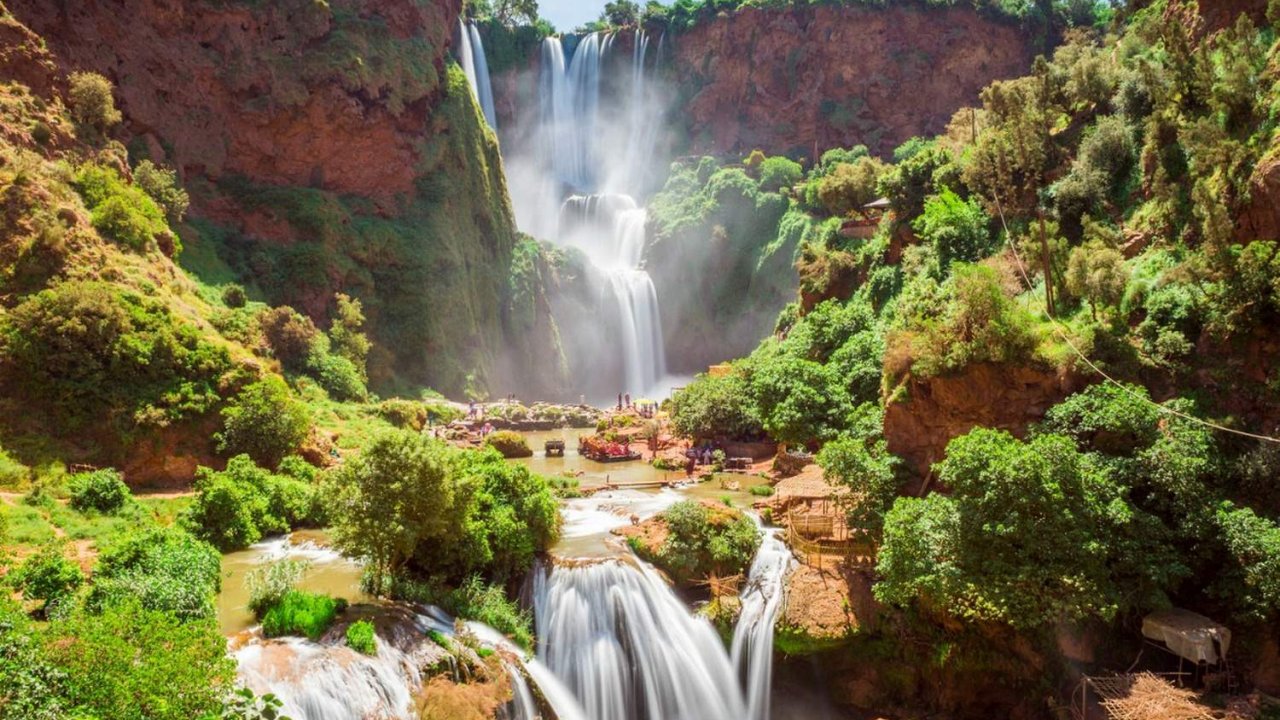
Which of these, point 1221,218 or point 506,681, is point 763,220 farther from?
point 506,681

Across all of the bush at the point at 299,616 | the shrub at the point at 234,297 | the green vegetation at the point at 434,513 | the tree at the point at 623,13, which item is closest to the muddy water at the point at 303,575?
the green vegetation at the point at 434,513

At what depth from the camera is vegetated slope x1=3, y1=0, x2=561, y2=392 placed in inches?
1506

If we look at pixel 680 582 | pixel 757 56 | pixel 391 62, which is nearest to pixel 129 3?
pixel 391 62

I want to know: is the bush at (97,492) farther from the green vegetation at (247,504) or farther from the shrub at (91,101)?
the shrub at (91,101)

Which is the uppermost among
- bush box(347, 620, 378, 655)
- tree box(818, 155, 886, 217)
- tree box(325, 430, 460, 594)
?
tree box(818, 155, 886, 217)

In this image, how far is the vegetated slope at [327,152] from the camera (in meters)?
38.2

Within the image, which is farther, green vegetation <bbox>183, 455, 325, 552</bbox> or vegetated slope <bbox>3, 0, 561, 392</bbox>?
vegetated slope <bbox>3, 0, 561, 392</bbox>

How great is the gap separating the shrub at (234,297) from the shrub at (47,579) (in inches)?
899

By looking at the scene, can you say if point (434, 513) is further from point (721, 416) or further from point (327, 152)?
point (327, 152)

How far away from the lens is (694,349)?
220 feet

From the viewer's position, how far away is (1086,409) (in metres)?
19.1

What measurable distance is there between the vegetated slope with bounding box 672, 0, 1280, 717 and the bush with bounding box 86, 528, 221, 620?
15291 mm

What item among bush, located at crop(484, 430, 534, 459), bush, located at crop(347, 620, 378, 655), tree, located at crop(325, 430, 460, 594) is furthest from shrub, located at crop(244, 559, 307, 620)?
bush, located at crop(484, 430, 534, 459)

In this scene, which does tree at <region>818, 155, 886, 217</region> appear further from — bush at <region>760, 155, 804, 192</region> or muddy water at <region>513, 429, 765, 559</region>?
bush at <region>760, 155, 804, 192</region>
